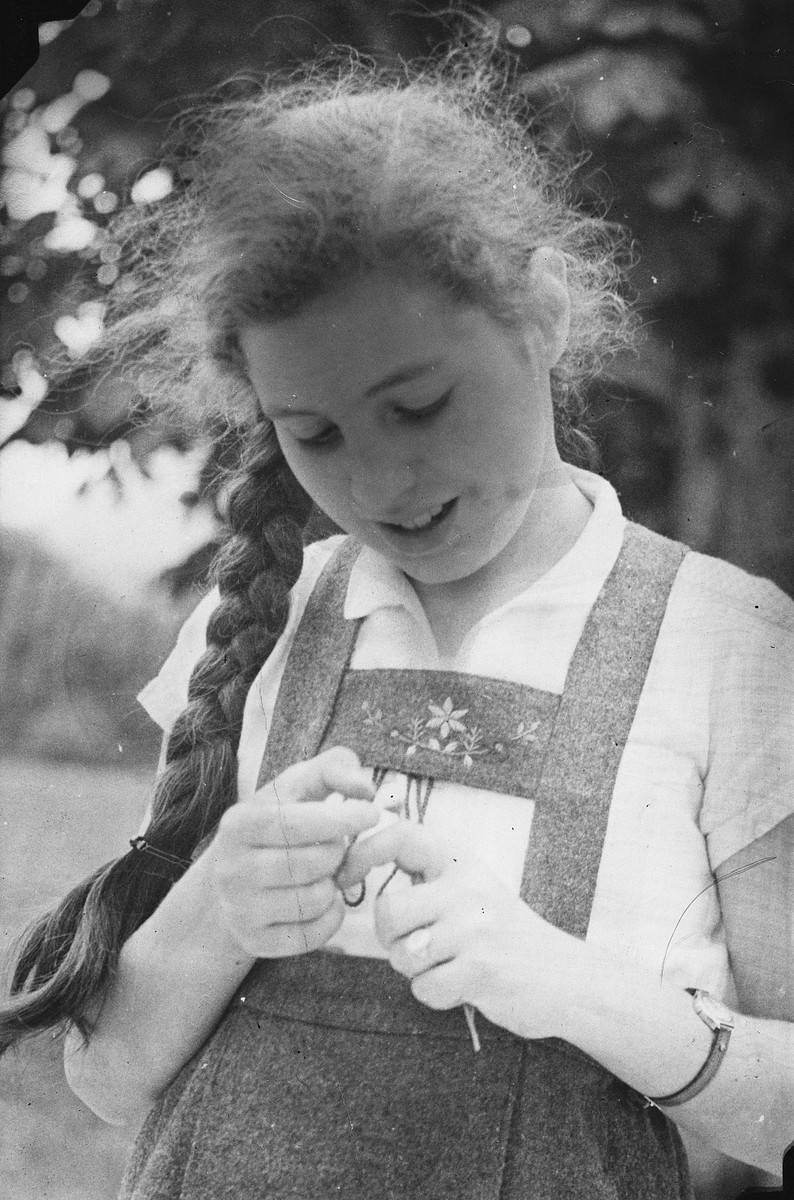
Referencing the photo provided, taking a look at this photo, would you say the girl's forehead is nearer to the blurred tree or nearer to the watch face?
the blurred tree

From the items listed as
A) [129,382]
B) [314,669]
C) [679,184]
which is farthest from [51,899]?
[679,184]

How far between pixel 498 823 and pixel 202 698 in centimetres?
32

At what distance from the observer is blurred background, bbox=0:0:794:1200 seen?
1268mm

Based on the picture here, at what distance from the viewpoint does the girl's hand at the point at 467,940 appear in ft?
3.81

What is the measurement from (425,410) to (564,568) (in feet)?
0.64

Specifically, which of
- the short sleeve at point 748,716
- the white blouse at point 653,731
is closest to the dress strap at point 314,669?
the white blouse at point 653,731

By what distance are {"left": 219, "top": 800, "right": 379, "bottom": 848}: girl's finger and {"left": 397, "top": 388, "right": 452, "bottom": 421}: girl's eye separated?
1.15ft

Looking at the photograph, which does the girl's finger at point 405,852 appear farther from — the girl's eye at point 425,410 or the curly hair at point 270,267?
the girl's eye at point 425,410

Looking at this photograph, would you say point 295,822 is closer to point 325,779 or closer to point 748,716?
point 325,779

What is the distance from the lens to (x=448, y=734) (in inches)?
47.8

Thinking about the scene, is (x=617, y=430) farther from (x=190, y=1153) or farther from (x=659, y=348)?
(x=190, y=1153)

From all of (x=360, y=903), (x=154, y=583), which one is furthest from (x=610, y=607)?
(x=154, y=583)

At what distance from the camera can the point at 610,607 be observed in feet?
4.01

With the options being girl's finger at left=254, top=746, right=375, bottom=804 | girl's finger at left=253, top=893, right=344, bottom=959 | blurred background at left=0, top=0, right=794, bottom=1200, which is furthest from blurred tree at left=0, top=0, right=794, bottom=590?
girl's finger at left=253, top=893, right=344, bottom=959
